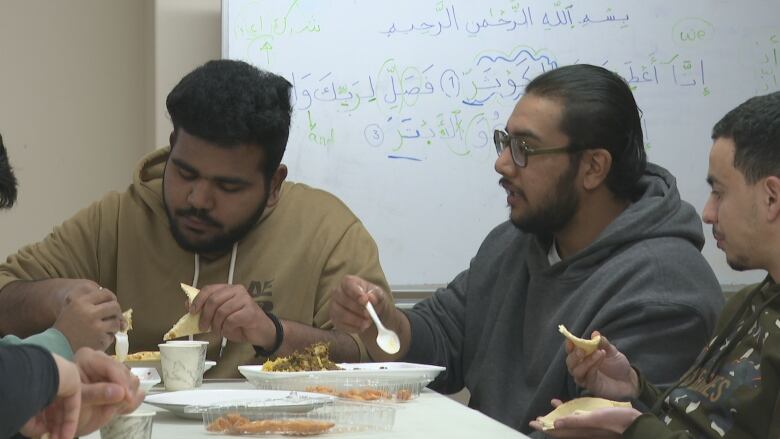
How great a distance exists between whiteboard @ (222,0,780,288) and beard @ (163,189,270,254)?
890 millimetres

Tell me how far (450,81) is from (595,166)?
1217 mm

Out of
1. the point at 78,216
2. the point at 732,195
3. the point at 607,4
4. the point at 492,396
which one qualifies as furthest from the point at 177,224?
the point at 607,4

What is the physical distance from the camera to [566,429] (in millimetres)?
1632

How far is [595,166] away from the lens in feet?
8.02

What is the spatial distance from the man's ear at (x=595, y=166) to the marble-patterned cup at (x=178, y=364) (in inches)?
39.8

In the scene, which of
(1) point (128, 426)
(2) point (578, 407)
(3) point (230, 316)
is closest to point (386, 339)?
(3) point (230, 316)

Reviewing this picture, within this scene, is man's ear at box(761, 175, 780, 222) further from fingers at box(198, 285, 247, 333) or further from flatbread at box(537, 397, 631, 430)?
fingers at box(198, 285, 247, 333)

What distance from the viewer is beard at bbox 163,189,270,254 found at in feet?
8.33

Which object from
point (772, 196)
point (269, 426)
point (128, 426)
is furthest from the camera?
point (772, 196)

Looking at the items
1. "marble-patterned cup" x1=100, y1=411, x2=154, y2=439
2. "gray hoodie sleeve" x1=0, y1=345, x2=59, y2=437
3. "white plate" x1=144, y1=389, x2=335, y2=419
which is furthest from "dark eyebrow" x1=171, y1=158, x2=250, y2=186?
"gray hoodie sleeve" x1=0, y1=345, x2=59, y2=437

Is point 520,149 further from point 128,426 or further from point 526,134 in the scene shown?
point 128,426

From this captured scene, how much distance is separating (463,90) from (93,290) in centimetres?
180

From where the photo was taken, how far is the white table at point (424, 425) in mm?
1479

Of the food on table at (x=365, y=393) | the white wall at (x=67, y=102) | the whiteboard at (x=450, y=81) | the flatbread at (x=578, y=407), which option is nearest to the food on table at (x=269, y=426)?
the food on table at (x=365, y=393)
